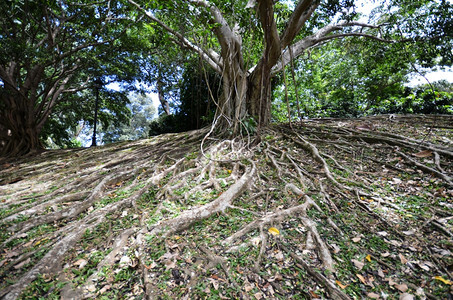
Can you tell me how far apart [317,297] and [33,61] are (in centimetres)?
735

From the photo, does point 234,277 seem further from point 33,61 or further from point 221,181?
point 33,61

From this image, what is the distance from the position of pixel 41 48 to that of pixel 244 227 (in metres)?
6.31

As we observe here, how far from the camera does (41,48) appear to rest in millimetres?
4891

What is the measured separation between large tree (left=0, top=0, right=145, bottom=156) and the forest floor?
11.7 ft

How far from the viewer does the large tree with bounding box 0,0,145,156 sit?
4773 millimetres

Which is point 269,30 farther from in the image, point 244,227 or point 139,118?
point 139,118

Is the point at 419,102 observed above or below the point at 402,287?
above

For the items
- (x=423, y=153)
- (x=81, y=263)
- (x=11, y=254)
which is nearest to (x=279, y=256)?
(x=81, y=263)

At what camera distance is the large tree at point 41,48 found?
15.7 ft

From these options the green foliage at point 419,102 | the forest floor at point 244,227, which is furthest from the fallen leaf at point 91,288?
the green foliage at point 419,102

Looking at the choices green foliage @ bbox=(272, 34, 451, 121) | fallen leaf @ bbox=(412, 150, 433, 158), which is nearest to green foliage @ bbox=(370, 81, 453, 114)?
green foliage @ bbox=(272, 34, 451, 121)

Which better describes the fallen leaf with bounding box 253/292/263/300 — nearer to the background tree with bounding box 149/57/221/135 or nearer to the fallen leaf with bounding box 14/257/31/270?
the fallen leaf with bounding box 14/257/31/270

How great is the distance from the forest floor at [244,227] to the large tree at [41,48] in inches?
140

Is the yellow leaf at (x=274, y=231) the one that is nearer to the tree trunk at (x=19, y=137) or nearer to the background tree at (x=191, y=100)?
the background tree at (x=191, y=100)
